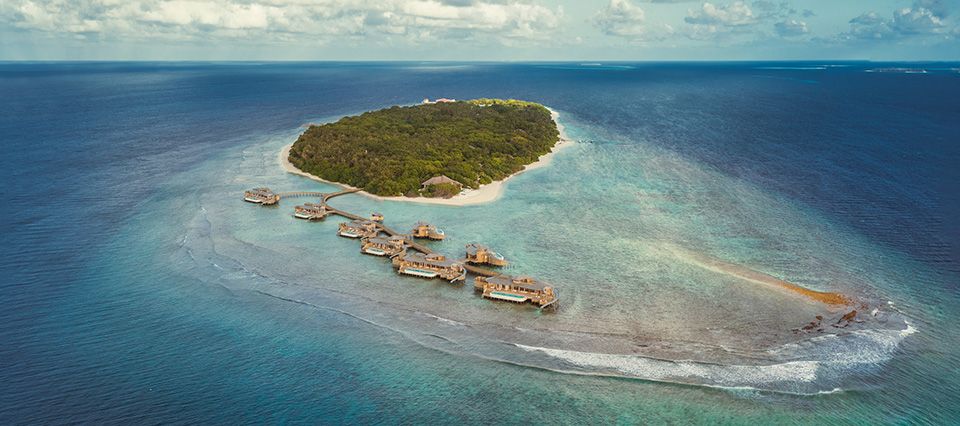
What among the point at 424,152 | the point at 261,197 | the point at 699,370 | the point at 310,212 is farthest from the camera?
the point at 424,152

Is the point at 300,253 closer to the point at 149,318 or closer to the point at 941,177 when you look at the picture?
the point at 149,318

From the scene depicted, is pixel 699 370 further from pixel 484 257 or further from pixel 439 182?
pixel 439 182

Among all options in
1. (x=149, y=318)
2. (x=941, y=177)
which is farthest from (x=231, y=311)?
(x=941, y=177)

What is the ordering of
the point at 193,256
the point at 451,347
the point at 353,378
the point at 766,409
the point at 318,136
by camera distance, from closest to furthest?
the point at 766,409, the point at 353,378, the point at 451,347, the point at 193,256, the point at 318,136

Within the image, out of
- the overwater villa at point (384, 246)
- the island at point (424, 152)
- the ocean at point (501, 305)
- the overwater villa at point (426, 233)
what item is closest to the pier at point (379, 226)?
the overwater villa at point (426, 233)

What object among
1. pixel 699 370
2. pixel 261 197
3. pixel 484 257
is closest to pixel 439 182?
pixel 261 197

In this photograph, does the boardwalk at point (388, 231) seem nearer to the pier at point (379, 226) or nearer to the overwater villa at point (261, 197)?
the pier at point (379, 226)
